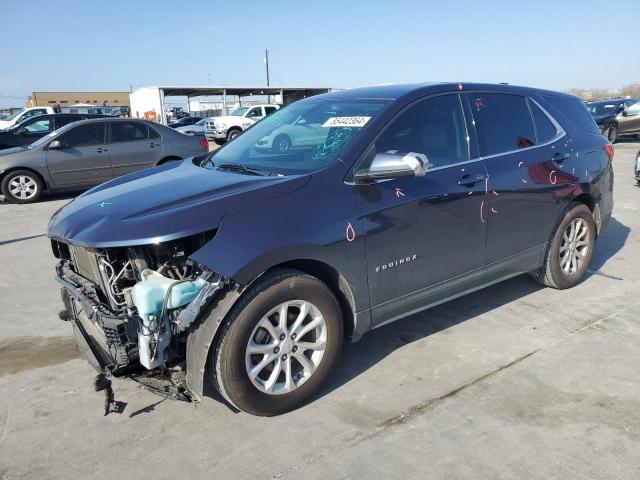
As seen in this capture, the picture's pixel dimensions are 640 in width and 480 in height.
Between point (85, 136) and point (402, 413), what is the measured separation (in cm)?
932

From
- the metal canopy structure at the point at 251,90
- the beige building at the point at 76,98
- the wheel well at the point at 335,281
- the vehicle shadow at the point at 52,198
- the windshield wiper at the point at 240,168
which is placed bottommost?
the vehicle shadow at the point at 52,198

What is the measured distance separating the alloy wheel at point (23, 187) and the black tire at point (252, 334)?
29.4ft

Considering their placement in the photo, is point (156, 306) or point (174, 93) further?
point (174, 93)

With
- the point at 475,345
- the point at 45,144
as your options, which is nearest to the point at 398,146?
the point at 475,345

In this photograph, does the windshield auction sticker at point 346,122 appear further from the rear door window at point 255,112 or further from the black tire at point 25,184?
the rear door window at point 255,112

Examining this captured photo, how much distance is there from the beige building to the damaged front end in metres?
73.8

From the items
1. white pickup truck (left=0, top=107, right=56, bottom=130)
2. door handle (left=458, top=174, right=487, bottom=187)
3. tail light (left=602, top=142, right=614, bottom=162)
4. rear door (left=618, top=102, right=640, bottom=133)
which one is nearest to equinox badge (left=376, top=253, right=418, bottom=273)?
door handle (left=458, top=174, right=487, bottom=187)

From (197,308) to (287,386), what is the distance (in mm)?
734

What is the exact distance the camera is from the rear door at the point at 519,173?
3.86m

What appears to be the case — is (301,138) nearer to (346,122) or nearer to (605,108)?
(346,122)

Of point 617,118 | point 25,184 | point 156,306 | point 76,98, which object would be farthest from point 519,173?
point 76,98

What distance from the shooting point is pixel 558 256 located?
4.56 meters

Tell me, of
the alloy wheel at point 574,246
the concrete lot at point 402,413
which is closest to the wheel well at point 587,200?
the alloy wheel at point 574,246

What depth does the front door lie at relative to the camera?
10.4 feet
